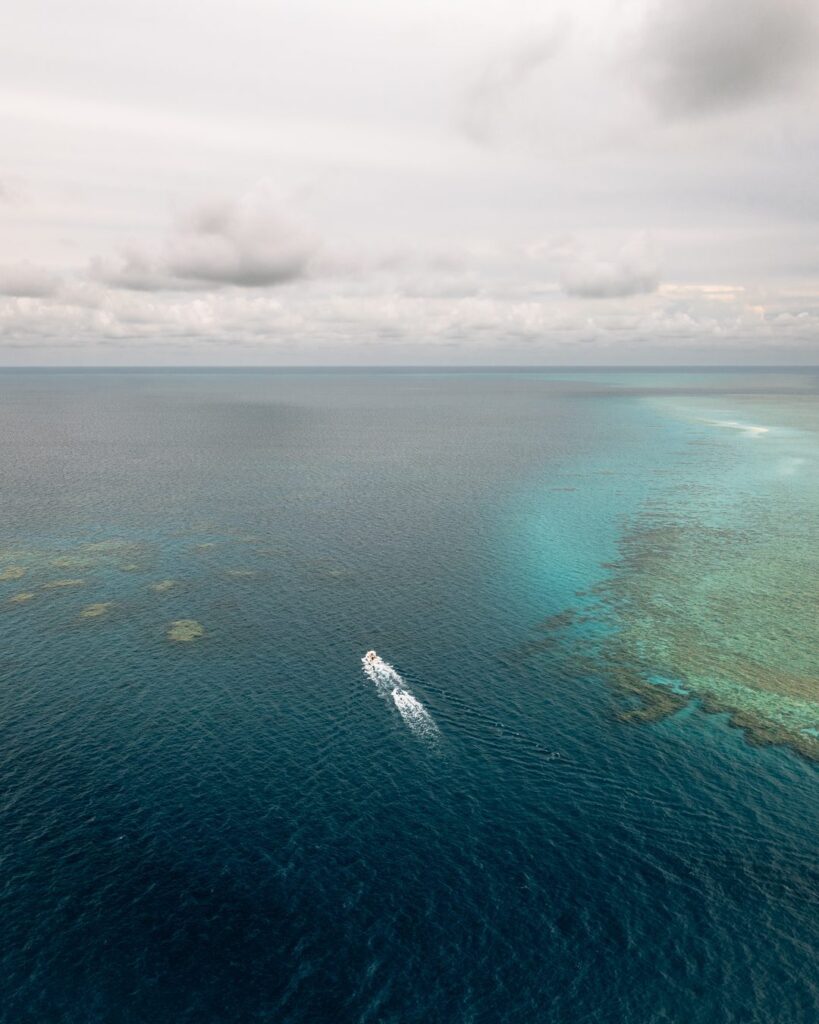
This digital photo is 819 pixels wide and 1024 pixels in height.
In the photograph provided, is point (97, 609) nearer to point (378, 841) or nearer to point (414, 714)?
point (414, 714)

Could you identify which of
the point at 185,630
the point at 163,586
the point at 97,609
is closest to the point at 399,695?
the point at 185,630

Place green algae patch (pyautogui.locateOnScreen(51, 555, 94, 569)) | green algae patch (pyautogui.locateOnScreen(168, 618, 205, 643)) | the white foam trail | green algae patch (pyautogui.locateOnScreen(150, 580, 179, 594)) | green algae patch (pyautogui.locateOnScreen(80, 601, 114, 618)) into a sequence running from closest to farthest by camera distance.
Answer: the white foam trail < green algae patch (pyautogui.locateOnScreen(168, 618, 205, 643)) < green algae patch (pyautogui.locateOnScreen(80, 601, 114, 618)) < green algae patch (pyautogui.locateOnScreen(150, 580, 179, 594)) < green algae patch (pyautogui.locateOnScreen(51, 555, 94, 569))

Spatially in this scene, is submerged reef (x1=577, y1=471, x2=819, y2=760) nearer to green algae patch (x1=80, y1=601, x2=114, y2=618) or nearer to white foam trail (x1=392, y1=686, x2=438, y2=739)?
white foam trail (x1=392, y1=686, x2=438, y2=739)

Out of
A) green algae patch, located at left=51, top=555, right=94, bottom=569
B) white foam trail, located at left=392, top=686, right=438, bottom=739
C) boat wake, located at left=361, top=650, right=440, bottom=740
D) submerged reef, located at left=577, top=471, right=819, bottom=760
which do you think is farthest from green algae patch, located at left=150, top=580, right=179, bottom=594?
submerged reef, located at left=577, top=471, right=819, bottom=760

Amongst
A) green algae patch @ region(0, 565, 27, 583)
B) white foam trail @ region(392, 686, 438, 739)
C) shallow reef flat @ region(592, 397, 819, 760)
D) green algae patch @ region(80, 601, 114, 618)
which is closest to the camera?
white foam trail @ region(392, 686, 438, 739)

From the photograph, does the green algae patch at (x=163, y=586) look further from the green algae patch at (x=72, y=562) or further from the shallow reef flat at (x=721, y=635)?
the shallow reef flat at (x=721, y=635)

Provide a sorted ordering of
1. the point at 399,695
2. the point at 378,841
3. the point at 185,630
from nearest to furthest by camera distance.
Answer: the point at 378,841 < the point at 399,695 < the point at 185,630

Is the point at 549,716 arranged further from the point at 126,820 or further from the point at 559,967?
the point at 126,820
